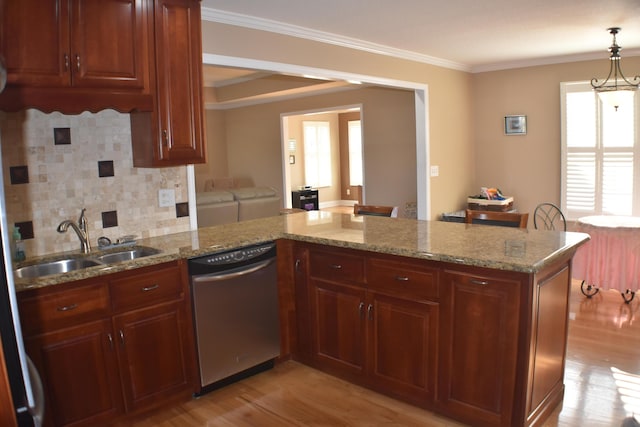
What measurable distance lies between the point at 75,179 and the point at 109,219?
0.32 meters

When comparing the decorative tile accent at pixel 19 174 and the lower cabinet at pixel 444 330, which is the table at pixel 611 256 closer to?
the lower cabinet at pixel 444 330

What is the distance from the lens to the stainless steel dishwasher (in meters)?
2.86

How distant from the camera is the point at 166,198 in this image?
3.37 meters

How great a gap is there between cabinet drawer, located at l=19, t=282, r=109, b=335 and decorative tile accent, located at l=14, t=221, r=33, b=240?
0.66m

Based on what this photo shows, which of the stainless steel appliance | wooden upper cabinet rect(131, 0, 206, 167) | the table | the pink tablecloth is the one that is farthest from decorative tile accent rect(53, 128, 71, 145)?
the table

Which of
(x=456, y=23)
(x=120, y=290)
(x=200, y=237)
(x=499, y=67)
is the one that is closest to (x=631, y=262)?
(x=456, y=23)

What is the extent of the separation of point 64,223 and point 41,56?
0.91 m

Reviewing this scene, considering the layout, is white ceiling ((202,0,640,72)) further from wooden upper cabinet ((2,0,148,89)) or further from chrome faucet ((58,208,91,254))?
chrome faucet ((58,208,91,254))

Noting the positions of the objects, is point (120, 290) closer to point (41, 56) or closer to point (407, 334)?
point (41, 56)

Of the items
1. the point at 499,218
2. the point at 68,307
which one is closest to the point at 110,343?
the point at 68,307

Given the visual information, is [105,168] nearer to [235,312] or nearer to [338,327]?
[235,312]

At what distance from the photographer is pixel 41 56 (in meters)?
2.46

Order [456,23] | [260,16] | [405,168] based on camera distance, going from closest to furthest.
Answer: [260,16], [456,23], [405,168]

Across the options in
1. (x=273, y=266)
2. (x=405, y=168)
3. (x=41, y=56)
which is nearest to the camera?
(x=41, y=56)
